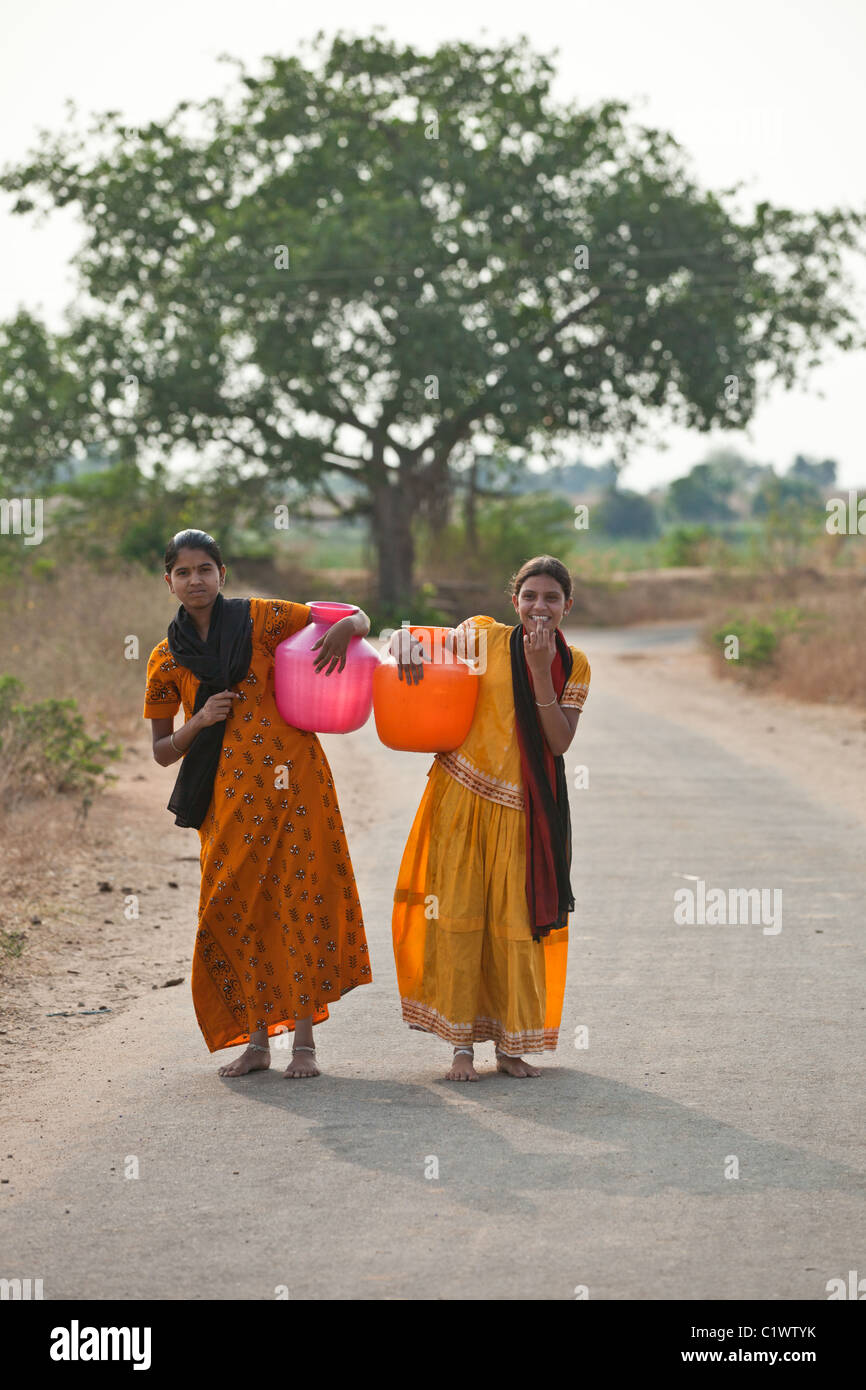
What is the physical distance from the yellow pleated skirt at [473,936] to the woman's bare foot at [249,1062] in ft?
1.59

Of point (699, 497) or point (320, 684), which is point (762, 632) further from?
point (699, 497)

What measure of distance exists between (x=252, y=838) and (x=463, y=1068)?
3.28ft

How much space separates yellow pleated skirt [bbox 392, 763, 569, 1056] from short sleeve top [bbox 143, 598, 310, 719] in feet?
2.27

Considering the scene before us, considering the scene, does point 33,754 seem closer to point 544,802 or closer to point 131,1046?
point 131,1046

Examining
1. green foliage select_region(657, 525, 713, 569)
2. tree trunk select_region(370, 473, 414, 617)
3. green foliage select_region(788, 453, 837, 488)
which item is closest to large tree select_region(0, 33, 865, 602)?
tree trunk select_region(370, 473, 414, 617)

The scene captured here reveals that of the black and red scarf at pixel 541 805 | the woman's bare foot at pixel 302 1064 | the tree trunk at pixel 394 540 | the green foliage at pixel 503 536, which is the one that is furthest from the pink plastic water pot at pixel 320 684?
the green foliage at pixel 503 536

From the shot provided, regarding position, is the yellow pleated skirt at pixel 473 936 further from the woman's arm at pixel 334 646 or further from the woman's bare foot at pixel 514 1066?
the woman's arm at pixel 334 646

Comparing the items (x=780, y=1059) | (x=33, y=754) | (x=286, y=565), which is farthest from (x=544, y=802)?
(x=286, y=565)

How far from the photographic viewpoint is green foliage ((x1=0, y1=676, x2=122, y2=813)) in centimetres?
1023

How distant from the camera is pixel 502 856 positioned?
4.98 meters

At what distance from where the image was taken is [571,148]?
1246 inches

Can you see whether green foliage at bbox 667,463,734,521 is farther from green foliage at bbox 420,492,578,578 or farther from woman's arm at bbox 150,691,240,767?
woman's arm at bbox 150,691,240,767

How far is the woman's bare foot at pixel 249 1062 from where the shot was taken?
16.5 feet

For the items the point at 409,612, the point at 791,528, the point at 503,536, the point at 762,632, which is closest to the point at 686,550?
the point at 503,536
